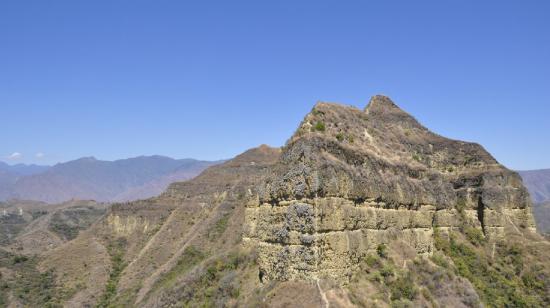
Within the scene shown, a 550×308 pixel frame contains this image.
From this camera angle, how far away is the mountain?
2255cm

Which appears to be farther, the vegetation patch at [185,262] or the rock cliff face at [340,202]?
the vegetation patch at [185,262]

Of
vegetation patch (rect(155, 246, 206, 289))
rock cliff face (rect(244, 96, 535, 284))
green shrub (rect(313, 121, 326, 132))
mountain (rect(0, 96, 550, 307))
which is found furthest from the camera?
vegetation patch (rect(155, 246, 206, 289))

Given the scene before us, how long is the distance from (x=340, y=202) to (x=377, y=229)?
4303 millimetres

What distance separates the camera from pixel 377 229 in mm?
26344

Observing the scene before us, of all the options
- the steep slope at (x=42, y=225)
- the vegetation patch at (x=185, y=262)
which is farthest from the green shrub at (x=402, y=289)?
the steep slope at (x=42, y=225)

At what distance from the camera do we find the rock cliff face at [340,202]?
22391mm

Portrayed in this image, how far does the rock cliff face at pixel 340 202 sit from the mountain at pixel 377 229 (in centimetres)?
7

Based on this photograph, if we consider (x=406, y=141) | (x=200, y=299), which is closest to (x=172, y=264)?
(x=200, y=299)

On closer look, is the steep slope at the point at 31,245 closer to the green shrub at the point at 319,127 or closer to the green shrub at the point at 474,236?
the green shrub at the point at 474,236

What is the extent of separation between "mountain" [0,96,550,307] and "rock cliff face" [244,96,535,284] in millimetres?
66

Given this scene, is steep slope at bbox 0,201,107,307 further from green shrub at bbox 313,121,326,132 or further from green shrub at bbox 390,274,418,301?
green shrub at bbox 390,274,418,301

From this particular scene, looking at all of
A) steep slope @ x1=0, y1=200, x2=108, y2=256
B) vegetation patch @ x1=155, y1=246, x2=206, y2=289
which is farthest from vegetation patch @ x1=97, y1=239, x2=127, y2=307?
steep slope @ x1=0, y1=200, x2=108, y2=256

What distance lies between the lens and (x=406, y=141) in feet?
136

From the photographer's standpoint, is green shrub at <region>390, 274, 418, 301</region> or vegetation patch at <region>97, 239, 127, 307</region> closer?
green shrub at <region>390, 274, 418, 301</region>
